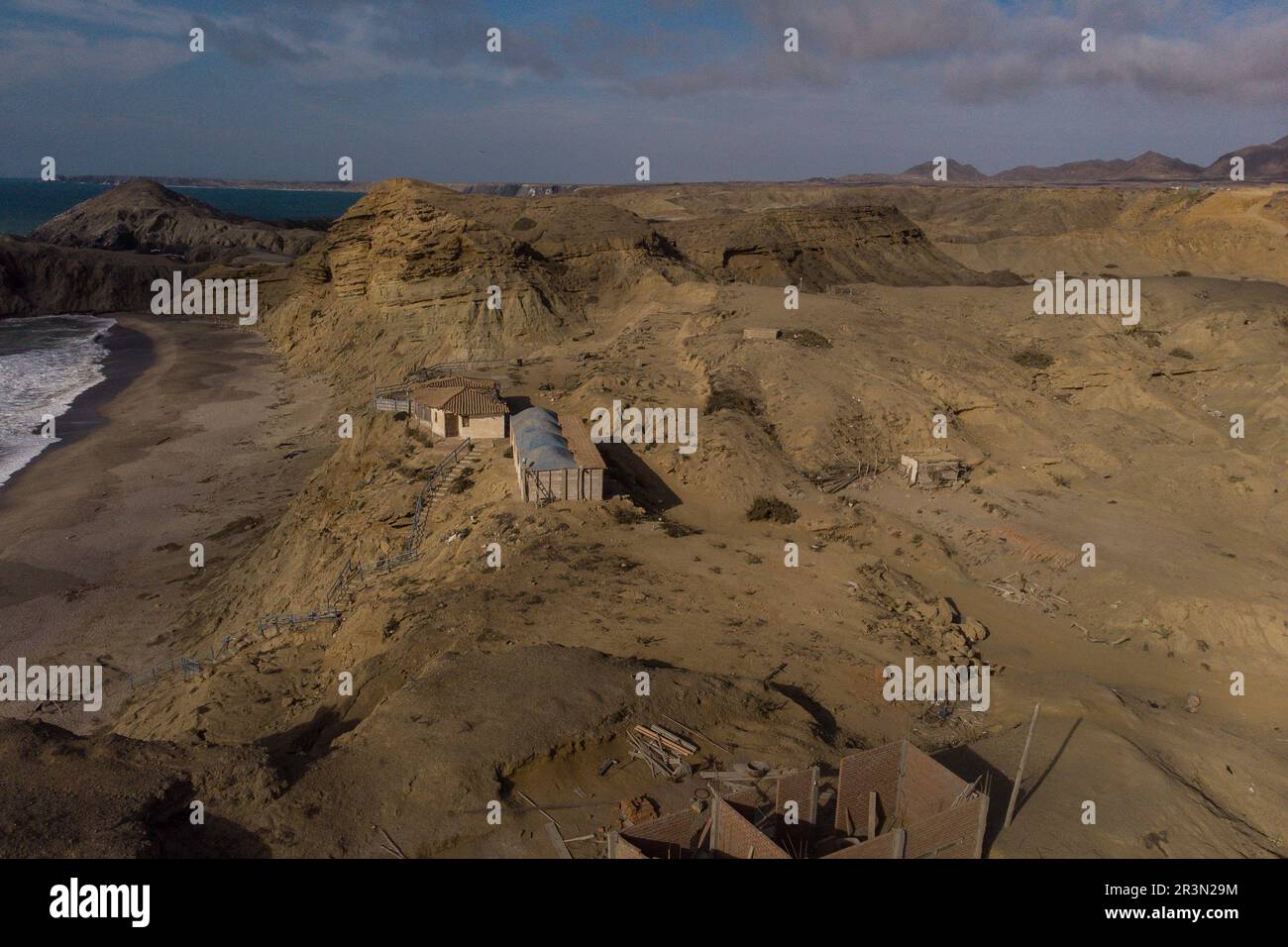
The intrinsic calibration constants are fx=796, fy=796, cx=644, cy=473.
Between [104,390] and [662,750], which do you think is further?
[104,390]

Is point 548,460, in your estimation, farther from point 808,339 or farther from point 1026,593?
point 808,339

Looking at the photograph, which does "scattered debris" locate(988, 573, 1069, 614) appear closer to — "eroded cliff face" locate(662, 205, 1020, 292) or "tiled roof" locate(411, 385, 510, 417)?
"tiled roof" locate(411, 385, 510, 417)

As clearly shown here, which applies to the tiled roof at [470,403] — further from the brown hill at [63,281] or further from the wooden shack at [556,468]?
the brown hill at [63,281]

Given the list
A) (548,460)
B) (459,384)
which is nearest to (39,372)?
(459,384)

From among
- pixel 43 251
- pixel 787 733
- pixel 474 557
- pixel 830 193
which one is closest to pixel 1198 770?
pixel 787 733

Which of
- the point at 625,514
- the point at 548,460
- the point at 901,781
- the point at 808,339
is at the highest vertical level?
the point at 808,339

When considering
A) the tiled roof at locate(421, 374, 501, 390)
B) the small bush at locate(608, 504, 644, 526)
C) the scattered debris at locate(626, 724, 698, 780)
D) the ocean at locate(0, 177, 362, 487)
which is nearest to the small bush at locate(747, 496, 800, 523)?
the small bush at locate(608, 504, 644, 526)
